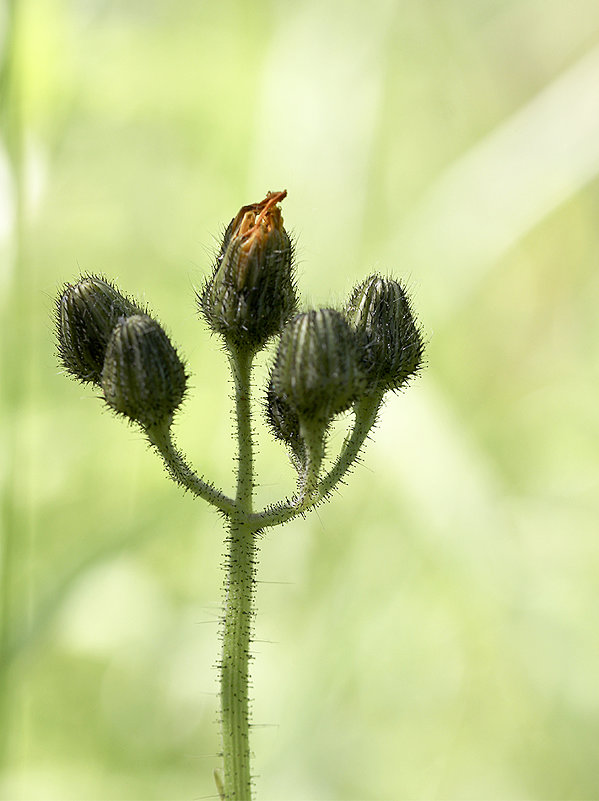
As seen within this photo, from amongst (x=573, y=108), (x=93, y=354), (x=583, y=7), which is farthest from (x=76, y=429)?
(x=583, y=7)

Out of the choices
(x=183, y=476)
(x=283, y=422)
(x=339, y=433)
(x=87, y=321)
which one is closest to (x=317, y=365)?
(x=283, y=422)

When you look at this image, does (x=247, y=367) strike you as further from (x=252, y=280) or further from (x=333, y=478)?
(x=333, y=478)

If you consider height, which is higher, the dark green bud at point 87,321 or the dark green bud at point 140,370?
the dark green bud at point 87,321

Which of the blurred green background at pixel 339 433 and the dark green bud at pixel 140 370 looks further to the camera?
the blurred green background at pixel 339 433

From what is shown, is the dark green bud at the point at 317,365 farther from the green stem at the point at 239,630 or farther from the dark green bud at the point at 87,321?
the dark green bud at the point at 87,321

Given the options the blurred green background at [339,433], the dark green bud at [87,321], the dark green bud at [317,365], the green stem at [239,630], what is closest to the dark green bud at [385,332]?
the dark green bud at [317,365]

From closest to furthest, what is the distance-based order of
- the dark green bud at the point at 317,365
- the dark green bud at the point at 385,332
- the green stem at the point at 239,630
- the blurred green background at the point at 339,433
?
the dark green bud at the point at 317,365, the green stem at the point at 239,630, the dark green bud at the point at 385,332, the blurred green background at the point at 339,433
